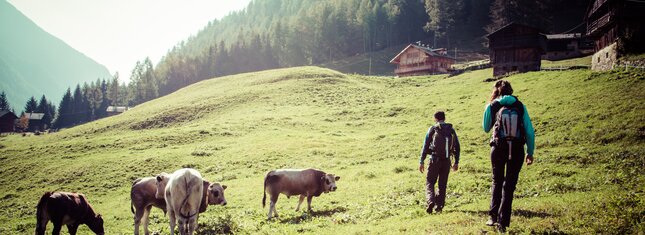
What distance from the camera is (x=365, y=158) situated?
26.1 metres

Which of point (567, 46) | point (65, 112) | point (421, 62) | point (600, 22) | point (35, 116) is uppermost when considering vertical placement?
point (567, 46)

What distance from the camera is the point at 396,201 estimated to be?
13.9 meters

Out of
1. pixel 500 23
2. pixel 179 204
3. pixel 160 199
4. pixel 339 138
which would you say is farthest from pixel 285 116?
pixel 500 23

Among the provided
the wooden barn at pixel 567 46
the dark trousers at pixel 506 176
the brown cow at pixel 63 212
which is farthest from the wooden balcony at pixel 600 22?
the brown cow at pixel 63 212

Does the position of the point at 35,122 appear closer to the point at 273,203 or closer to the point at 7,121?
the point at 7,121

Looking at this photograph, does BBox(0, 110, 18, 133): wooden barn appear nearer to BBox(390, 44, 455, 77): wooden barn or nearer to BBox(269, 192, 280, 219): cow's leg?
BBox(390, 44, 455, 77): wooden barn

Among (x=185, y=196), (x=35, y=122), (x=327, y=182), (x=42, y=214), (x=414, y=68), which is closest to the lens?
(x=185, y=196)

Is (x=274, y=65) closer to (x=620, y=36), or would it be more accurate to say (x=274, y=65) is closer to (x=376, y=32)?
(x=376, y=32)

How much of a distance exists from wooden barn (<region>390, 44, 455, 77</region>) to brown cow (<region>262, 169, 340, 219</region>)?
69.6m

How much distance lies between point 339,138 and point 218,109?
26.9m

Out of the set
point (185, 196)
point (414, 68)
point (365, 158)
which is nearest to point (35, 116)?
point (414, 68)

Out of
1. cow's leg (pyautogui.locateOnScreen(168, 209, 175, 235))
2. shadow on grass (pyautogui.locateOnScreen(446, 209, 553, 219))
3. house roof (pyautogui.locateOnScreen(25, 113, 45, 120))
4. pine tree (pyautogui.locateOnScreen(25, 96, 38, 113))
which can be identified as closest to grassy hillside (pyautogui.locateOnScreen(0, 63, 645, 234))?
shadow on grass (pyautogui.locateOnScreen(446, 209, 553, 219))

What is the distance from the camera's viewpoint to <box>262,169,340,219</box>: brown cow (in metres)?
14.4

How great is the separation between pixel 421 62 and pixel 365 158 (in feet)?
198
